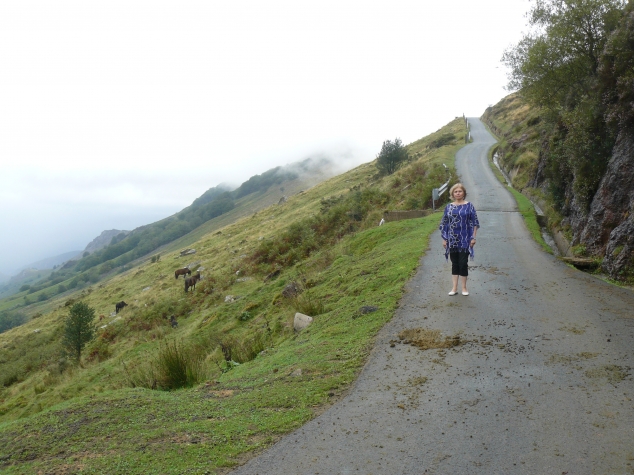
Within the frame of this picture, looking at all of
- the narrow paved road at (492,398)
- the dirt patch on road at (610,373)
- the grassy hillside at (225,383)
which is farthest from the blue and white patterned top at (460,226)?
the dirt patch on road at (610,373)

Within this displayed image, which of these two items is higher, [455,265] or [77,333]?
[455,265]

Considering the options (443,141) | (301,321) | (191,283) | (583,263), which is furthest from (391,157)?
(301,321)

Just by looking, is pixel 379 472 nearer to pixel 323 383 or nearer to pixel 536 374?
pixel 323 383

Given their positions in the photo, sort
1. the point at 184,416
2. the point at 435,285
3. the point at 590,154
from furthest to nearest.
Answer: the point at 590,154
the point at 435,285
the point at 184,416

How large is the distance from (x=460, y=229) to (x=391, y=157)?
39985 millimetres

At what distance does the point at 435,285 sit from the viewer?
31.3ft

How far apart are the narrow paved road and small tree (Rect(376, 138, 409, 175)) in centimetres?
3962

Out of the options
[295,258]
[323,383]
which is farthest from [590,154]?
[295,258]

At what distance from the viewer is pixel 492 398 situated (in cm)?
464

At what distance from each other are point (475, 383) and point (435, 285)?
15.1 feet

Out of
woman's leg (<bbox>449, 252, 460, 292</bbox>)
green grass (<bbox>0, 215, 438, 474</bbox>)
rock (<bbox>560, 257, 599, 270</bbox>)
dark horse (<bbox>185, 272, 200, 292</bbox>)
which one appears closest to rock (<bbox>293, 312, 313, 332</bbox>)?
green grass (<bbox>0, 215, 438, 474</bbox>)

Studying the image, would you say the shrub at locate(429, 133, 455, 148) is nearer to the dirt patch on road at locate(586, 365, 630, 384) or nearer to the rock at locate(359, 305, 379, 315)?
the rock at locate(359, 305, 379, 315)

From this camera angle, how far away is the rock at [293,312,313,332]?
9320 mm

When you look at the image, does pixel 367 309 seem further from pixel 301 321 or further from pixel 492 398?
pixel 492 398
